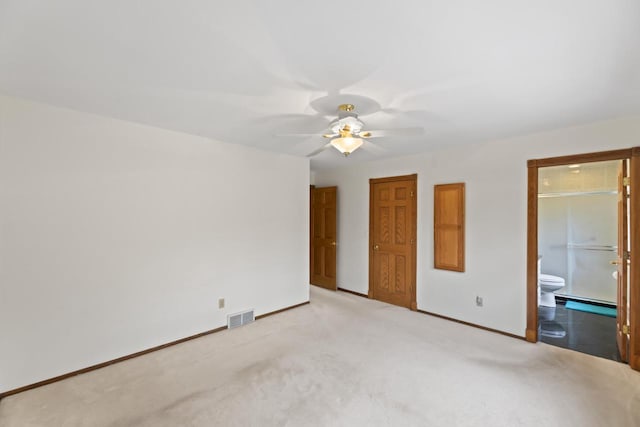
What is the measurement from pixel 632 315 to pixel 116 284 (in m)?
4.83

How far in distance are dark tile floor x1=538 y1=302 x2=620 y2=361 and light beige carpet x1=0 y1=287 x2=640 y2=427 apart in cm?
27

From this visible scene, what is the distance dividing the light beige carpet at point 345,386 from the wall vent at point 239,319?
0.26 metres

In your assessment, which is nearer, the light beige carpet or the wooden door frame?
the light beige carpet

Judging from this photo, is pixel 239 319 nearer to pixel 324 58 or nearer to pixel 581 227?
pixel 324 58

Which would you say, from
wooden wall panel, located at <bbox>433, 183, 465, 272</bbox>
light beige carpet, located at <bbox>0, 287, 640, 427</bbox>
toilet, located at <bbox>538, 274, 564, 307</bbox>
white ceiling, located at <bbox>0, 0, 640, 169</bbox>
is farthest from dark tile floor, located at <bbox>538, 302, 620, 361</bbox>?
white ceiling, located at <bbox>0, 0, 640, 169</bbox>

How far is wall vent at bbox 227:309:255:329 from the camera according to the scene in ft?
12.0

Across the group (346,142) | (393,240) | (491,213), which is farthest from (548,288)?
(346,142)

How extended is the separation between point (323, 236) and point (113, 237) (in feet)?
11.5

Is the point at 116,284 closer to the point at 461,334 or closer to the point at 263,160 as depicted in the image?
the point at 263,160

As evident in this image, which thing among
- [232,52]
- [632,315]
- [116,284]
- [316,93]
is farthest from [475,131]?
[116,284]

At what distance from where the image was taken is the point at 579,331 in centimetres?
362

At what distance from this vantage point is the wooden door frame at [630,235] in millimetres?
2697

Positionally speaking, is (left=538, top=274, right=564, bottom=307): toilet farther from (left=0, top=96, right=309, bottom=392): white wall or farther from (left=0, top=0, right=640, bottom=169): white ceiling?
(left=0, top=96, right=309, bottom=392): white wall

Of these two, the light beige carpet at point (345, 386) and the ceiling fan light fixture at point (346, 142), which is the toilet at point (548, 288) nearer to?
the light beige carpet at point (345, 386)
